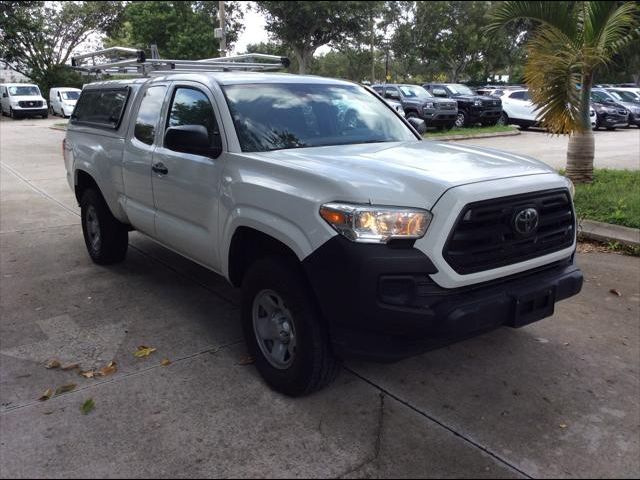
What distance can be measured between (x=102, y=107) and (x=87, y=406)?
3.43 metres

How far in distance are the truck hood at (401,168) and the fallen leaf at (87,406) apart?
67.7 inches

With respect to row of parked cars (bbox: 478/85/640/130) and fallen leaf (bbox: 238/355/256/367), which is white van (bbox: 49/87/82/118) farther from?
fallen leaf (bbox: 238/355/256/367)

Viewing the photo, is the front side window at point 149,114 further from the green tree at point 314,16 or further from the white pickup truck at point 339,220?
the green tree at point 314,16

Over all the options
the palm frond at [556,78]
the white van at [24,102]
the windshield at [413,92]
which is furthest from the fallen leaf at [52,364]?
the white van at [24,102]

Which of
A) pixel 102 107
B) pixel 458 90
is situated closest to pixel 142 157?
pixel 102 107

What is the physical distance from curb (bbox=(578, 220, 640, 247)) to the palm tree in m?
1.60

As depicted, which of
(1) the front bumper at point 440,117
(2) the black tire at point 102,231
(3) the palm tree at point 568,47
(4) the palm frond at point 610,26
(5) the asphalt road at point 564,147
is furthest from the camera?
(1) the front bumper at point 440,117

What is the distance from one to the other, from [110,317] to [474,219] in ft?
9.96

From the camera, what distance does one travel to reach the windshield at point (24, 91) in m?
34.1

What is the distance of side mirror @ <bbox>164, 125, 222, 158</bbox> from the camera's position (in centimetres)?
358

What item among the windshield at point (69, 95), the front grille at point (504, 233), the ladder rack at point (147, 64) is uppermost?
the ladder rack at point (147, 64)

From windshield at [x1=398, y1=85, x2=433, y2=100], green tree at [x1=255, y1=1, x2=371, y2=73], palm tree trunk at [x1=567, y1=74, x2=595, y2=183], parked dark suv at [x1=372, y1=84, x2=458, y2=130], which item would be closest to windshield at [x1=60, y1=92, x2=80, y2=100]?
parked dark suv at [x1=372, y1=84, x2=458, y2=130]

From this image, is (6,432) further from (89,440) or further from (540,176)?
(540,176)

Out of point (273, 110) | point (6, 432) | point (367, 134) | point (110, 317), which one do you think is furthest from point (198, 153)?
point (6, 432)
